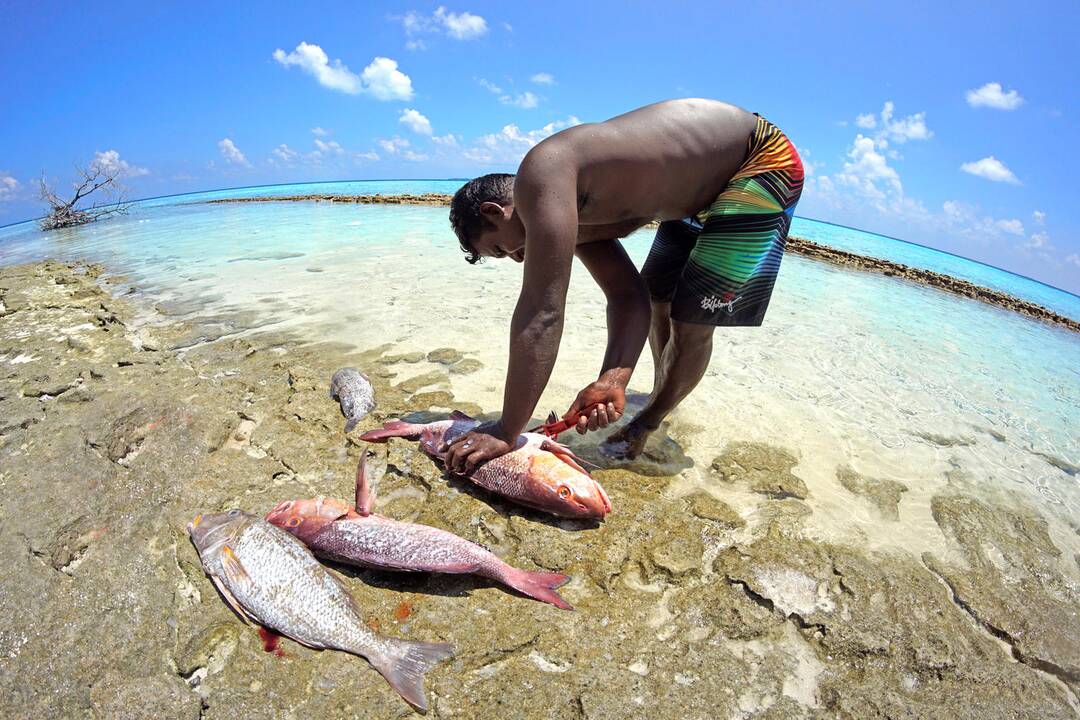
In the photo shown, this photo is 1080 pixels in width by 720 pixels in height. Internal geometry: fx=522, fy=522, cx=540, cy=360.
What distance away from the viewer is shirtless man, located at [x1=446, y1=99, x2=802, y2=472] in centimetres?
223

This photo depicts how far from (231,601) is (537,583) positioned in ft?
3.81

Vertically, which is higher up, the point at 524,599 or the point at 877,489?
the point at 877,489

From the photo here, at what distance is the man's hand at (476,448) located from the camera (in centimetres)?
257

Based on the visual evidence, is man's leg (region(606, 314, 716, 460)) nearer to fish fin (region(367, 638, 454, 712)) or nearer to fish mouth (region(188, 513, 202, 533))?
fish fin (region(367, 638, 454, 712))

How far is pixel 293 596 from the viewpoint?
6.35 ft

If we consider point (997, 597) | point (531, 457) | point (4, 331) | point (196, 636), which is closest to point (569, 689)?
point (531, 457)

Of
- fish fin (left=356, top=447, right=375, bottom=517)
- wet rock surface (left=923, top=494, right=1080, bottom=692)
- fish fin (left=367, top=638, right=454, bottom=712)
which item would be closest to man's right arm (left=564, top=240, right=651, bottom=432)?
fish fin (left=356, top=447, right=375, bottom=517)

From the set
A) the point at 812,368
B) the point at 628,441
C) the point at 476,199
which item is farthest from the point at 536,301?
the point at 812,368

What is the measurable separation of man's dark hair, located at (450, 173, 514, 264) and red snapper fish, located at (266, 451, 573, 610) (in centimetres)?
139

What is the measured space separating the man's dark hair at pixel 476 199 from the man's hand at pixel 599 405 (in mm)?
1004

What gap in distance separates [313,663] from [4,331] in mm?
6454

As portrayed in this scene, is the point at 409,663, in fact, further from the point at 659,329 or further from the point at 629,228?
the point at 659,329

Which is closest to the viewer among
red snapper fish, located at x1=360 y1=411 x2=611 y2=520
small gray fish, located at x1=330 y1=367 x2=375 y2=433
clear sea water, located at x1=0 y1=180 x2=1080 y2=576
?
red snapper fish, located at x1=360 y1=411 x2=611 y2=520

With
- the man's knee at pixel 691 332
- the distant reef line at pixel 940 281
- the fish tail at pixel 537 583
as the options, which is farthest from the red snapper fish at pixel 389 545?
the distant reef line at pixel 940 281
